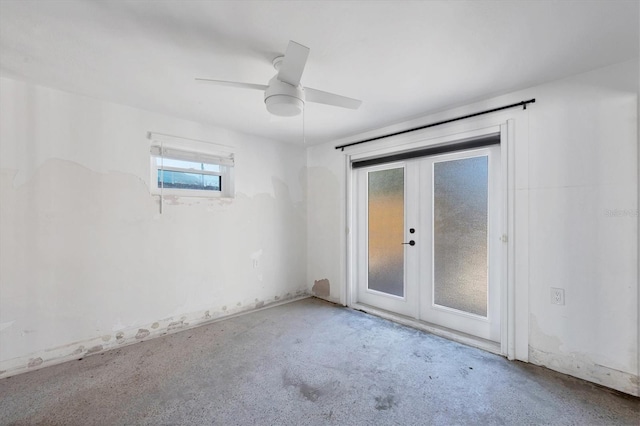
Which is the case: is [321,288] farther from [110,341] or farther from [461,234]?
[110,341]

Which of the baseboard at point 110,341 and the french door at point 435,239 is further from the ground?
the french door at point 435,239

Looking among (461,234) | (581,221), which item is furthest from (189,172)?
(581,221)

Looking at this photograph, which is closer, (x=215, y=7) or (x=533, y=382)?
(x=215, y=7)

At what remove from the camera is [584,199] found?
2.05m

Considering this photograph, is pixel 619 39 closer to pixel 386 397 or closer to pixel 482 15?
pixel 482 15

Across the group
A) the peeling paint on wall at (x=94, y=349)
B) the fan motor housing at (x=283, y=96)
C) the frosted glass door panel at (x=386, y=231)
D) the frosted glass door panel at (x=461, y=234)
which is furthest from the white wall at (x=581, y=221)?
the peeling paint on wall at (x=94, y=349)

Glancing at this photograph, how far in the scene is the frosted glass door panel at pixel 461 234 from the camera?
2.70 metres

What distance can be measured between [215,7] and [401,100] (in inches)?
67.4

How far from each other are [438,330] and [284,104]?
8.64 ft

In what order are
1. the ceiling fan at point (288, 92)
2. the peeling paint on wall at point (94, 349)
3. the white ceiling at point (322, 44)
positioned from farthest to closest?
the peeling paint on wall at point (94, 349) → the ceiling fan at point (288, 92) → the white ceiling at point (322, 44)

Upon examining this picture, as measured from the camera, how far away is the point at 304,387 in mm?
1991

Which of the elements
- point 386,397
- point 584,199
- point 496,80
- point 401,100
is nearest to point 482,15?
point 496,80

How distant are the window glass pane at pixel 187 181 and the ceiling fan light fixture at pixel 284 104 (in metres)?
1.77

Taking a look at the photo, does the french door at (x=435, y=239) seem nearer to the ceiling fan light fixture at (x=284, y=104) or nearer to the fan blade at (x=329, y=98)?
the fan blade at (x=329, y=98)
